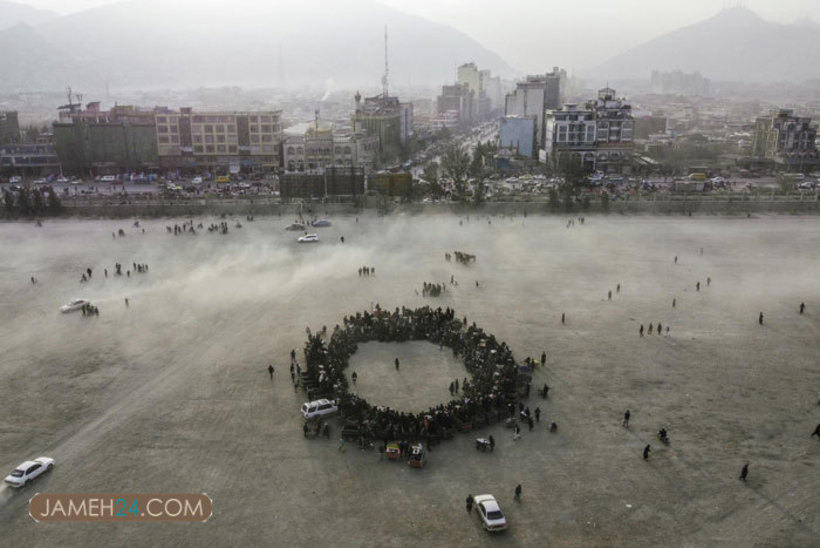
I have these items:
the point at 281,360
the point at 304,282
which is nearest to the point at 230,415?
the point at 281,360

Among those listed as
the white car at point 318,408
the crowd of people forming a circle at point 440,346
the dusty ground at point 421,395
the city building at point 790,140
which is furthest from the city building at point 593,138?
the white car at point 318,408

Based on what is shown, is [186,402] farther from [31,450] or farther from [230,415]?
[31,450]

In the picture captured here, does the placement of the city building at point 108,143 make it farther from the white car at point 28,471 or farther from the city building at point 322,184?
the white car at point 28,471

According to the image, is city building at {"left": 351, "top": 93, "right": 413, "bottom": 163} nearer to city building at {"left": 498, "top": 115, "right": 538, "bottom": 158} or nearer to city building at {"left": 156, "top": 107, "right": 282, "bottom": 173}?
city building at {"left": 156, "top": 107, "right": 282, "bottom": 173}

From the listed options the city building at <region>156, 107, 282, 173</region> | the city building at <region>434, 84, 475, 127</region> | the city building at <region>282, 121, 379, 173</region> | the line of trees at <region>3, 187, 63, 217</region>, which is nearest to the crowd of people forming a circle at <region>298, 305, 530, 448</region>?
the line of trees at <region>3, 187, 63, 217</region>

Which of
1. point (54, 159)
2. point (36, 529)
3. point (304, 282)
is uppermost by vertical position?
point (54, 159)
